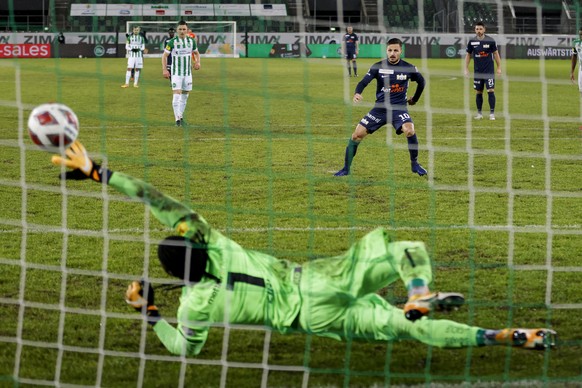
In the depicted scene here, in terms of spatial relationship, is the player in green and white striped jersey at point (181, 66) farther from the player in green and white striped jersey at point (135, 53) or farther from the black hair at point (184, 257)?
Answer: the black hair at point (184, 257)

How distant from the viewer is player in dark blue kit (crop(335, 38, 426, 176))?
11.9 m

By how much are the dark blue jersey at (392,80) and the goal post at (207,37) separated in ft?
92.2

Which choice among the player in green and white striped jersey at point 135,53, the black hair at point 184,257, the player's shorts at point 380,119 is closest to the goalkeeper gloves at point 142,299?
the black hair at point 184,257

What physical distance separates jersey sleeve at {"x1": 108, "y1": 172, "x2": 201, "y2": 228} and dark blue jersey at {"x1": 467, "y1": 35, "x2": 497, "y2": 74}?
13.9 m

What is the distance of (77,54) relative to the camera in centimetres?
4119

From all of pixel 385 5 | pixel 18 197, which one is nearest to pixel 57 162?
pixel 18 197

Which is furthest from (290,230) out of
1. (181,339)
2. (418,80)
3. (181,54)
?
Result: (181,54)

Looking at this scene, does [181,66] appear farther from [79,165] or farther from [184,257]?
[79,165]

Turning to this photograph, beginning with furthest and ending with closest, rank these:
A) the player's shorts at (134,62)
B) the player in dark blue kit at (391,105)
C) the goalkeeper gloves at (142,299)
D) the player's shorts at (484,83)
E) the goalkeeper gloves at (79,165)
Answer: the player's shorts at (134,62), the player's shorts at (484,83), the player in dark blue kit at (391,105), the goalkeeper gloves at (142,299), the goalkeeper gloves at (79,165)

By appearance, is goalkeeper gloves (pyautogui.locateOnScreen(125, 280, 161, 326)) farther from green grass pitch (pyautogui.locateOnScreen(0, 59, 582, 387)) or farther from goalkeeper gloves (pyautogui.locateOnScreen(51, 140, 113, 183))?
goalkeeper gloves (pyautogui.locateOnScreen(51, 140, 113, 183))

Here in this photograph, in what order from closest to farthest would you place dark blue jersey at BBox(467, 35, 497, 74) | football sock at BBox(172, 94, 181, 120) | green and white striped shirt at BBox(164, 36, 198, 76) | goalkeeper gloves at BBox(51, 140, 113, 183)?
goalkeeper gloves at BBox(51, 140, 113, 183), football sock at BBox(172, 94, 181, 120), green and white striped shirt at BBox(164, 36, 198, 76), dark blue jersey at BBox(467, 35, 497, 74)

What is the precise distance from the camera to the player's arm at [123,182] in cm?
478

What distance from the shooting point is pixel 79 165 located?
4777 mm

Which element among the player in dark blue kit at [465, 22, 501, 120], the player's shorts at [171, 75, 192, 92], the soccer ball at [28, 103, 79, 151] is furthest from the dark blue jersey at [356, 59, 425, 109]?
the soccer ball at [28, 103, 79, 151]
